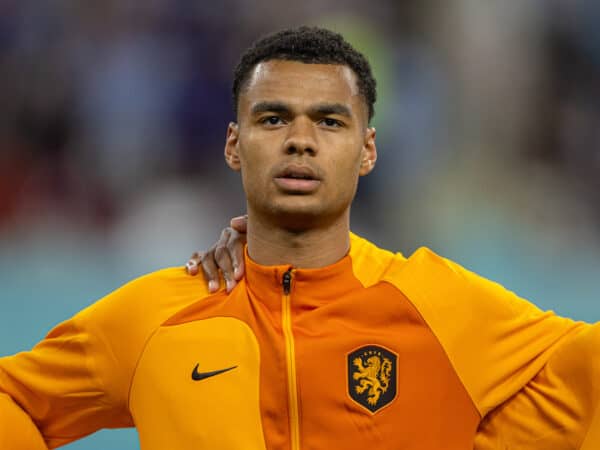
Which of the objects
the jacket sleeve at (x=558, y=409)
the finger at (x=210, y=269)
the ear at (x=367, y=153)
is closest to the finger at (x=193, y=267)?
the finger at (x=210, y=269)

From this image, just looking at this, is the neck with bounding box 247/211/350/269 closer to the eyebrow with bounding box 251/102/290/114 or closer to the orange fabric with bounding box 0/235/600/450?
the orange fabric with bounding box 0/235/600/450

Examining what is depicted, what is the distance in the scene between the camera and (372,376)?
224cm

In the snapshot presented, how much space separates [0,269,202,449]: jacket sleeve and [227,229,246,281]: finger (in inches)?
5.4

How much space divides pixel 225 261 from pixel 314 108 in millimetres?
532

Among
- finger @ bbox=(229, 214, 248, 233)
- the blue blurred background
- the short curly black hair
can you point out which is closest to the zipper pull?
finger @ bbox=(229, 214, 248, 233)

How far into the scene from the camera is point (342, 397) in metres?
2.21

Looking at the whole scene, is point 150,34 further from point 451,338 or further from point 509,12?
point 451,338

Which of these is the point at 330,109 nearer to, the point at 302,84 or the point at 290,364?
the point at 302,84

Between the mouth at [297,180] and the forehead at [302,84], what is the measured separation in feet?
0.60

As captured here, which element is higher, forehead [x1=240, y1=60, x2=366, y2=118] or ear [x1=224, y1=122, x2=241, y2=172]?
forehead [x1=240, y1=60, x2=366, y2=118]

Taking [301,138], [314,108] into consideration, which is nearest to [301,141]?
[301,138]

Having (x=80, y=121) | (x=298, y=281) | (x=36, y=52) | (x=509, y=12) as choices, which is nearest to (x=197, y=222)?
(x=80, y=121)

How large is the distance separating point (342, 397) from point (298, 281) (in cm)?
34

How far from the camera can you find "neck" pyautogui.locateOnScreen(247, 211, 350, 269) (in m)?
2.39
